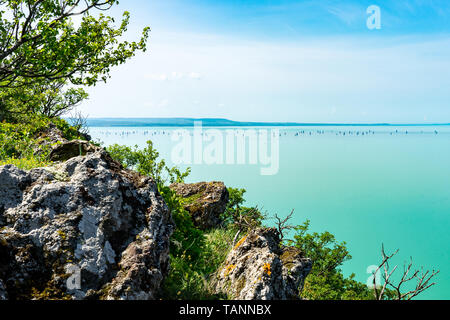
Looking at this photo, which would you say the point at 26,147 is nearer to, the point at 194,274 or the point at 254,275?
the point at 194,274

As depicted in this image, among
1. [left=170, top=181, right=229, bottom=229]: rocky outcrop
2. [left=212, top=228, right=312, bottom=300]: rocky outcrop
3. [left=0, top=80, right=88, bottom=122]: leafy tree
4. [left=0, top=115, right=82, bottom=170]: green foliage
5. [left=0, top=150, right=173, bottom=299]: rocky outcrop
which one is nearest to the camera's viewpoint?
[left=0, top=150, right=173, bottom=299]: rocky outcrop

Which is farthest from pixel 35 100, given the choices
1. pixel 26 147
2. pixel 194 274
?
pixel 194 274

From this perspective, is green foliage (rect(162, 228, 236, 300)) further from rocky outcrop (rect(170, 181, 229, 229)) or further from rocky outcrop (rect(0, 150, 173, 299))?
rocky outcrop (rect(170, 181, 229, 229))

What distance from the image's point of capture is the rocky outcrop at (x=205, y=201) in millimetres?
11836

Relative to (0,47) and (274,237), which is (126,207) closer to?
(274,237)

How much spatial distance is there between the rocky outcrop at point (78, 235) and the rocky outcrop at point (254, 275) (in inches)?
52.7

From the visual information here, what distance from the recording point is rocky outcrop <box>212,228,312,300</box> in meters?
5.37

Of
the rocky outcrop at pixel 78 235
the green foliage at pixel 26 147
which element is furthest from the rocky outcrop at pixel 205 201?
the rocky outcrop at pixel 78 235

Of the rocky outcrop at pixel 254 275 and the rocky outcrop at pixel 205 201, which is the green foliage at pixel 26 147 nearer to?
the rocky outcrop at pixel 254 275

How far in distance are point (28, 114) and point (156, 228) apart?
1862 cm

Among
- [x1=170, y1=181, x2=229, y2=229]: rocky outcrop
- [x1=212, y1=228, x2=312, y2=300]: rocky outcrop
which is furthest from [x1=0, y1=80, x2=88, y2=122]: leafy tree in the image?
[x1=212, y1=228, x2=312, y2=300]: rocky outcrop

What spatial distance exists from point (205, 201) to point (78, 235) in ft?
25.4

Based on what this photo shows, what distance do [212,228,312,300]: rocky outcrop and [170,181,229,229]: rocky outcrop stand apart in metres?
4.38
